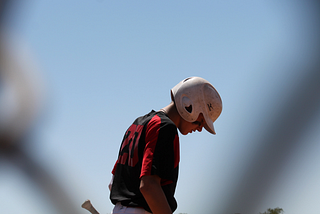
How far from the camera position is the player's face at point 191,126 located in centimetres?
254

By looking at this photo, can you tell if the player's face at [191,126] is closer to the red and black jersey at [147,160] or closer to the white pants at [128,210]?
the red and black jersey at [147,160]

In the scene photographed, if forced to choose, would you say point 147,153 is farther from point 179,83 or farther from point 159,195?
point 179,83

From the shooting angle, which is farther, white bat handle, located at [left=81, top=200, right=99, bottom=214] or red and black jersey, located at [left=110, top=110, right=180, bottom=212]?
white bat handle, located at [left=81, top=200, right=99, bottom=214]

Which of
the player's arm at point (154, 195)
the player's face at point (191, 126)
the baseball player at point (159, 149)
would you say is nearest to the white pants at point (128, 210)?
the baseball player at point (159, 149)

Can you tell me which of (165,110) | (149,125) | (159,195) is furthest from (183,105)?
(159,195)

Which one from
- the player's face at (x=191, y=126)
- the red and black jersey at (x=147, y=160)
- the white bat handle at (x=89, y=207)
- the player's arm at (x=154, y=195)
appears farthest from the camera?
the player's face at (x=191, y=126)

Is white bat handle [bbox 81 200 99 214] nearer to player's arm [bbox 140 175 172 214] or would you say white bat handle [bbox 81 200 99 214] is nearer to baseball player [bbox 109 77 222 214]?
baseball player [bbox 109 77 222 214]

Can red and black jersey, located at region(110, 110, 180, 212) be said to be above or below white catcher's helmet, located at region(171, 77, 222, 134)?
below

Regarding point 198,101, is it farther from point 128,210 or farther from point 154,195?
point 128,210

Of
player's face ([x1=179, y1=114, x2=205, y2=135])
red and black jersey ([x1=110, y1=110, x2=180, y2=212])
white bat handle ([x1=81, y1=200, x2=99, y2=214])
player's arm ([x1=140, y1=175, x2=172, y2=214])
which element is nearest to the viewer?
player's arm ([x1=140, y1=175, x2=172, y2=214])

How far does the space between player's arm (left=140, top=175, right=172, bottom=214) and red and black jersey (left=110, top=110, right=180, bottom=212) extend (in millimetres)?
47

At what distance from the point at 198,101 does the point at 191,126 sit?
0.26 m

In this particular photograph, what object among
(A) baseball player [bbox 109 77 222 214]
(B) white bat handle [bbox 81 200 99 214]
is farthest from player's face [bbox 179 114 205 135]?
(B) white bat handle [bbox 81 200 99 214]

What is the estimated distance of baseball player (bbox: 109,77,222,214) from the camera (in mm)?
1961
